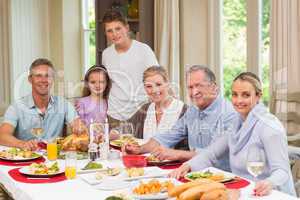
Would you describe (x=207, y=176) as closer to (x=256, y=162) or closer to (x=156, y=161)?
(x=256, y=162)

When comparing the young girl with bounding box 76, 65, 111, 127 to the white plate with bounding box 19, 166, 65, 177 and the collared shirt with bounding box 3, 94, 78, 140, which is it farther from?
the white plate with bounding box 19, 166, 65, 177

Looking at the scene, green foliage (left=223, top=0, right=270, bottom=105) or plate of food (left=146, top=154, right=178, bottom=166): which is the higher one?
green foliage (left=223, top=0, right=270, bottom=105)

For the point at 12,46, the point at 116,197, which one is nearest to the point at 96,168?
the point at 116,197

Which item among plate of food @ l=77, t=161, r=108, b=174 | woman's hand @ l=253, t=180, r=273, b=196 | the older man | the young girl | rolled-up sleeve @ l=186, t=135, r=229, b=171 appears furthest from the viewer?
the young girl

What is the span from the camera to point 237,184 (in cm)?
181

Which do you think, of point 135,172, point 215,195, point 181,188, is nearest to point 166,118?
point 135,172

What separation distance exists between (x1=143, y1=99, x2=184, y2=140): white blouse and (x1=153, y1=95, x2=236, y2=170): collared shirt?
3.0 inches

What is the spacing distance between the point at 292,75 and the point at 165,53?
137 cm

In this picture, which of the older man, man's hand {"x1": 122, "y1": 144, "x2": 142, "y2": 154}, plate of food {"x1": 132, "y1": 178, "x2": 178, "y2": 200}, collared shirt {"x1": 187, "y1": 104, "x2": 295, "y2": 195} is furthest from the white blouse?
plate of food {"x1": 132, "y1": 178, "x2": 178, "y2": 200}

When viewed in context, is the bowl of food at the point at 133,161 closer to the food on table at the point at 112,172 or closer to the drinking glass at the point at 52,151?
the food on table at the point at 112,172

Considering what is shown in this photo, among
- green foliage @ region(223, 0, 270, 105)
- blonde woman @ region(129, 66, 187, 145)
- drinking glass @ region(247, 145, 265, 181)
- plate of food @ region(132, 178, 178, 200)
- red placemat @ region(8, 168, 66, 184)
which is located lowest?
red placemat @ region(8, 168, 66, 184)

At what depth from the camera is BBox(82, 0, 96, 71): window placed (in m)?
5.60

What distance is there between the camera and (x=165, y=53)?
13.8 ft

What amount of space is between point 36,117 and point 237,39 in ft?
5.46
